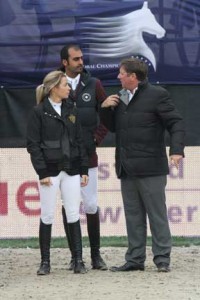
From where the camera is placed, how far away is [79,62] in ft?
25.3

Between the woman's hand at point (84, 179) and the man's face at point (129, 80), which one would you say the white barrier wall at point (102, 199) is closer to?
the woman's hand at point (84, 179)

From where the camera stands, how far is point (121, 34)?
1013 centimetres

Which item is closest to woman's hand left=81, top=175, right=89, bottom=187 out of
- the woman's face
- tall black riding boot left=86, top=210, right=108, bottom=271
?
tall black riding boot left=86, top=210, right=108, bottom=271

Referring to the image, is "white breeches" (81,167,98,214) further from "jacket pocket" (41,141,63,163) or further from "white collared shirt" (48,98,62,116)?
"white collared shirt" (48,98,62,116)

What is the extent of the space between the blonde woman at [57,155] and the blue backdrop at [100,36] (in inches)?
102

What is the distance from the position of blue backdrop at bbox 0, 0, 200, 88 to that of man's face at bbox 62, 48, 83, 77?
7.53ft

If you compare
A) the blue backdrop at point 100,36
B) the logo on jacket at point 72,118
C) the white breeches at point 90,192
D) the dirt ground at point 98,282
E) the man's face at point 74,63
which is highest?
the blue backdrop at point 100,36

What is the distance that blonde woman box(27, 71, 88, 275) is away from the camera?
7359mm

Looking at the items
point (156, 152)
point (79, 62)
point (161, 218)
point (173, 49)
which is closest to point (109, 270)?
point (161, 218)

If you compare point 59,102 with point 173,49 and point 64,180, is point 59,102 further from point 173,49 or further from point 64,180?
point 173,49

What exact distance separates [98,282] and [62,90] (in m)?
1.68

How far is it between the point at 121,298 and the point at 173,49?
4.43m

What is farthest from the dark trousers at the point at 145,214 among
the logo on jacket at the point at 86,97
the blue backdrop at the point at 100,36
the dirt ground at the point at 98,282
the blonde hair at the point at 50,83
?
the blue backdrop at the point at 100,36

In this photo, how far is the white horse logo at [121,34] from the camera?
10031mm
